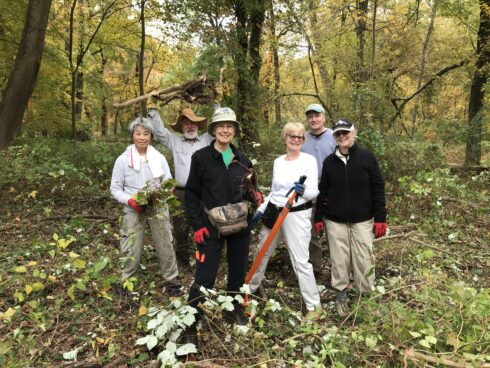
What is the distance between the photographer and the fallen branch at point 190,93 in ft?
15.4

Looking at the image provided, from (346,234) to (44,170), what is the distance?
5827mm

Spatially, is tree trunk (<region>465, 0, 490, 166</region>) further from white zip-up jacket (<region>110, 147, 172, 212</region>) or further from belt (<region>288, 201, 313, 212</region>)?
white zip-up jacket (<region>110, 147, 172, 212</region>)

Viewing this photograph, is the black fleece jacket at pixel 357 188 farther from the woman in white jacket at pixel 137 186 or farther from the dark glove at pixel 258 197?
the woman in white jacket at pixel 137 186

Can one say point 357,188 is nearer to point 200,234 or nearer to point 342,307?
point 342,307

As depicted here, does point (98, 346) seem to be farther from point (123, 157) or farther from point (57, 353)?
point (123, 157)

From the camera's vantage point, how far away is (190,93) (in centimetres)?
487

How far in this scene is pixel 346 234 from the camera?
4160 millimetres

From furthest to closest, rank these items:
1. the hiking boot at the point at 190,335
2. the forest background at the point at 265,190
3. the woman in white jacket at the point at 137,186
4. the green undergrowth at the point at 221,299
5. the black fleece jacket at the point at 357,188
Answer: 1. the woman in white jacket at the point at 137,186
2. the black fleece jacket at the point at 357,188
3. the hiking boot at the point at 190,335
4. the forest background at the point at 265,190
5. the green undergrowth at the point at 221,299

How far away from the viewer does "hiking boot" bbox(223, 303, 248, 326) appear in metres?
3.86

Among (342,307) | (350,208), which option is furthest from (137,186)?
(342,307)

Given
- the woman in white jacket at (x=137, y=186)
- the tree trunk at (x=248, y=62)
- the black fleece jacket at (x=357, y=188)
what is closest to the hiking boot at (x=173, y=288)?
the woman in white jacket at (x=137, y=186)

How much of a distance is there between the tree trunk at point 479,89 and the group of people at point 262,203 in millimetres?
7958

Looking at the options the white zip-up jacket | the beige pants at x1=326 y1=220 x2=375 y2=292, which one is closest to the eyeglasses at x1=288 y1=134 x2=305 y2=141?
the beige pants at x1=326 y1=220 x2=375 y2=292

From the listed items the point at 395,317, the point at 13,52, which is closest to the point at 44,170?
the point at 13,52
